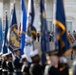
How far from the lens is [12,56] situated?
17859 millimetres

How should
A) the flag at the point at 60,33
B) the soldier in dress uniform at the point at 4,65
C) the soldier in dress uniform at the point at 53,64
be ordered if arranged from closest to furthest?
the soldier in dress uniform at the point at 53,64, the flag at the point at 60,33, the soldier in dress uniform at the point at 4,65

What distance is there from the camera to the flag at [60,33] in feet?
38.8

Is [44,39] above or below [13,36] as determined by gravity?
above

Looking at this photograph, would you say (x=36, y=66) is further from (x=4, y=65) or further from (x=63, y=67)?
(x=4, y=65)

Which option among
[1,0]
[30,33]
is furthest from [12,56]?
[1,0]

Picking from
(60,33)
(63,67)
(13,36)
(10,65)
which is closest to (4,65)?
(10,65)

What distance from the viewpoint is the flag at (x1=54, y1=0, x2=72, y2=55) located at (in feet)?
38.8

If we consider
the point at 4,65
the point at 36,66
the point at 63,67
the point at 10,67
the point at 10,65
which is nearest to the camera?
the point at 63,67

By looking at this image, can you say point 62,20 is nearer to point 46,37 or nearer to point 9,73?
point 46,37

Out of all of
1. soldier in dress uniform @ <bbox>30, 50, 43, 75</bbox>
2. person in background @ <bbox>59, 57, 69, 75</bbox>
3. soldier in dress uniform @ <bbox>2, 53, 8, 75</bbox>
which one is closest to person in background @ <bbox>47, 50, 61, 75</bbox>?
person in background @ <bbox>59, 57, 69, 75</bbox>

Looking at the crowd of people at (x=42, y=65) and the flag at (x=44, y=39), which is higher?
the flag at (x=44, y=39)

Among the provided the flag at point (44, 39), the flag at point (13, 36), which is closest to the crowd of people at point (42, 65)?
the flag at point (44, 39)

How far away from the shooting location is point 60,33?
11992mm

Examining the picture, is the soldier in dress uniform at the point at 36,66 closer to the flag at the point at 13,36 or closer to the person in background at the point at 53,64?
the person in background at the point at 53,64
